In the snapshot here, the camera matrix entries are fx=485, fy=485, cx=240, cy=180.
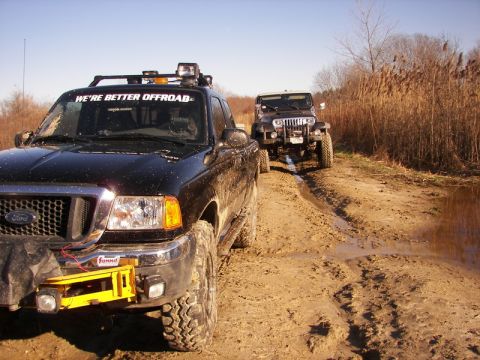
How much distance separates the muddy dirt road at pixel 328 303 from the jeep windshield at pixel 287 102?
5902mm

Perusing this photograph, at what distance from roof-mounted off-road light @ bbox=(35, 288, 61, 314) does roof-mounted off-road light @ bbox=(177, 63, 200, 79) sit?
2686 millimetres

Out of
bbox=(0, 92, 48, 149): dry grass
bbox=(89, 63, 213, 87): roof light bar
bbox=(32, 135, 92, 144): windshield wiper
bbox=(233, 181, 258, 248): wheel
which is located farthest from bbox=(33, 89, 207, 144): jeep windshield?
bbox=(0, 92, 48, 149): dry grass

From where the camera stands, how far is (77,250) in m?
2.54

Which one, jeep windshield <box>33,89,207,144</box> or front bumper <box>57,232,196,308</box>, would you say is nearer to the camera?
front bumper <box>57,232,196,308</box>

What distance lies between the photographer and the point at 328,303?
156 inches

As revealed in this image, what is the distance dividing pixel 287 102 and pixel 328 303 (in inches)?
364

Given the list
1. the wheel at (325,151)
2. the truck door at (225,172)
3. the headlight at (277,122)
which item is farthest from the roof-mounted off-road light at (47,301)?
the headlight at (277,122)

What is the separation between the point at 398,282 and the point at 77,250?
2.94m

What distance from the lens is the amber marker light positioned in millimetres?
2646

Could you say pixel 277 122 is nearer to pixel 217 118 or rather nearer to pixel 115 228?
pixel 217 118

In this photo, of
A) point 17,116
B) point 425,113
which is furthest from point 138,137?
point 17,116

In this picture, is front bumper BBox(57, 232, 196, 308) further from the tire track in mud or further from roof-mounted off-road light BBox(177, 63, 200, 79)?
roof-mounted off-road light BBox(177, 63, 200, 79)

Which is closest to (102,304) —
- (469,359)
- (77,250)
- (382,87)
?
(77,250)

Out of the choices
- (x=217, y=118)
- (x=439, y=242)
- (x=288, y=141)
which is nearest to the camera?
(x=217, y=118)
